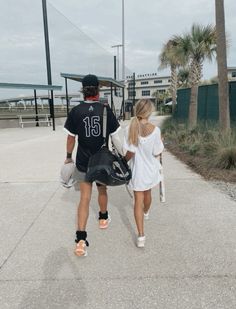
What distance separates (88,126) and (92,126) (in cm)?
4

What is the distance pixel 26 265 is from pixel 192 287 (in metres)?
1.63

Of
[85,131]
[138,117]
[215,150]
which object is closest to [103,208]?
[85,131]

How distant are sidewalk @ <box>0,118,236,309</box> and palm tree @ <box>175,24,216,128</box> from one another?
853 cm

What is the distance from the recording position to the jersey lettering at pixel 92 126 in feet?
10.5

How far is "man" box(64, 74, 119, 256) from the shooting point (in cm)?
320

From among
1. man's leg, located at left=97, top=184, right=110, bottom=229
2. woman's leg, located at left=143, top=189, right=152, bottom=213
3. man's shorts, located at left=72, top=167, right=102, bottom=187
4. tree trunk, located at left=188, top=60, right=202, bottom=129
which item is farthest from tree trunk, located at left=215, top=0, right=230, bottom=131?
man's shorts, located at left=72, top=167, right=102, bottom=187

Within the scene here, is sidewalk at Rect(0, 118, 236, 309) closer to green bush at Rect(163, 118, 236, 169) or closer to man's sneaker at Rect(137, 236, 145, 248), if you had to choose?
man's sneaker at Rect(137, 236, 145, 248)

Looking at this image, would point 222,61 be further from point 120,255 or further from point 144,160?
point 120,255

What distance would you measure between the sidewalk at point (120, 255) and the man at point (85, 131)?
0.33 metres

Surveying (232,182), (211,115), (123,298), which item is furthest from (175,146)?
(123,298)

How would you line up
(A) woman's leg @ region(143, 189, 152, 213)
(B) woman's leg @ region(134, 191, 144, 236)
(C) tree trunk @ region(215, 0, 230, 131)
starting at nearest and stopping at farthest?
(B) woman's leg @ region(134, 191, 144, 236)
(A) woman's leg @ region(143, 189, 152, 213)
(C) tree trunk @ region(215, 0, 230, 131)

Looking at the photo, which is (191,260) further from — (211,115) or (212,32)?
(212,32)

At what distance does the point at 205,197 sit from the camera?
16.4ft

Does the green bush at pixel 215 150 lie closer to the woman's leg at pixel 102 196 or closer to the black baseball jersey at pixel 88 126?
the woman's leg at pixel 102 196
